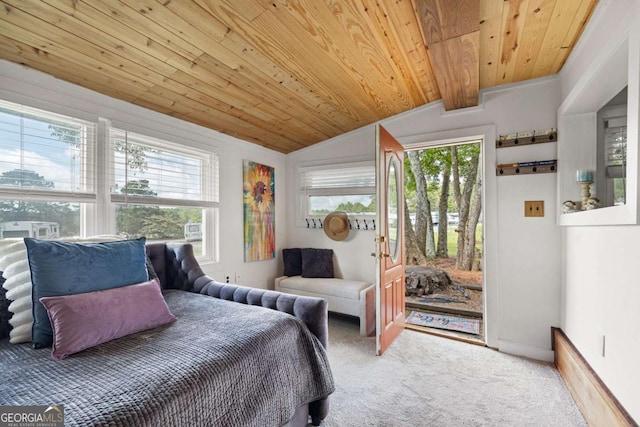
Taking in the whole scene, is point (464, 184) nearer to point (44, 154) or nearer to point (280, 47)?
point (280, 47)

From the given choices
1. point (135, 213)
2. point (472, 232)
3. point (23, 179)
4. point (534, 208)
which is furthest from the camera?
point (472, 232)

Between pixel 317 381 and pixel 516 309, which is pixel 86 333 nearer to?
pixel 317 381

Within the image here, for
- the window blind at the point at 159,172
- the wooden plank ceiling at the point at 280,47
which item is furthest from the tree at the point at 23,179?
the wooden plank ceiling at the point at 280,47

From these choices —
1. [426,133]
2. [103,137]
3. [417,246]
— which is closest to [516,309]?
[426,133]

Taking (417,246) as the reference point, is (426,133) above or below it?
above

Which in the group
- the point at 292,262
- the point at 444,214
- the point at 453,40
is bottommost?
the point at 292,262

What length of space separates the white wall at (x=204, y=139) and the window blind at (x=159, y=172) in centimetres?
10

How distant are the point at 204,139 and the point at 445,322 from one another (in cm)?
349

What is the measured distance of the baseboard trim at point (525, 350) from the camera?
2.40 meters

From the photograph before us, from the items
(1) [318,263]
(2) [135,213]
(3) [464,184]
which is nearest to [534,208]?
(1) [318,263]

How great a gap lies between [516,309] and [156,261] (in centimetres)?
316

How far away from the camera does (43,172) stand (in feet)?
6.09

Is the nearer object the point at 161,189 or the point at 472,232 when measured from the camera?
the point at 161,189

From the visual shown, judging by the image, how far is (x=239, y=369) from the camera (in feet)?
3.81
